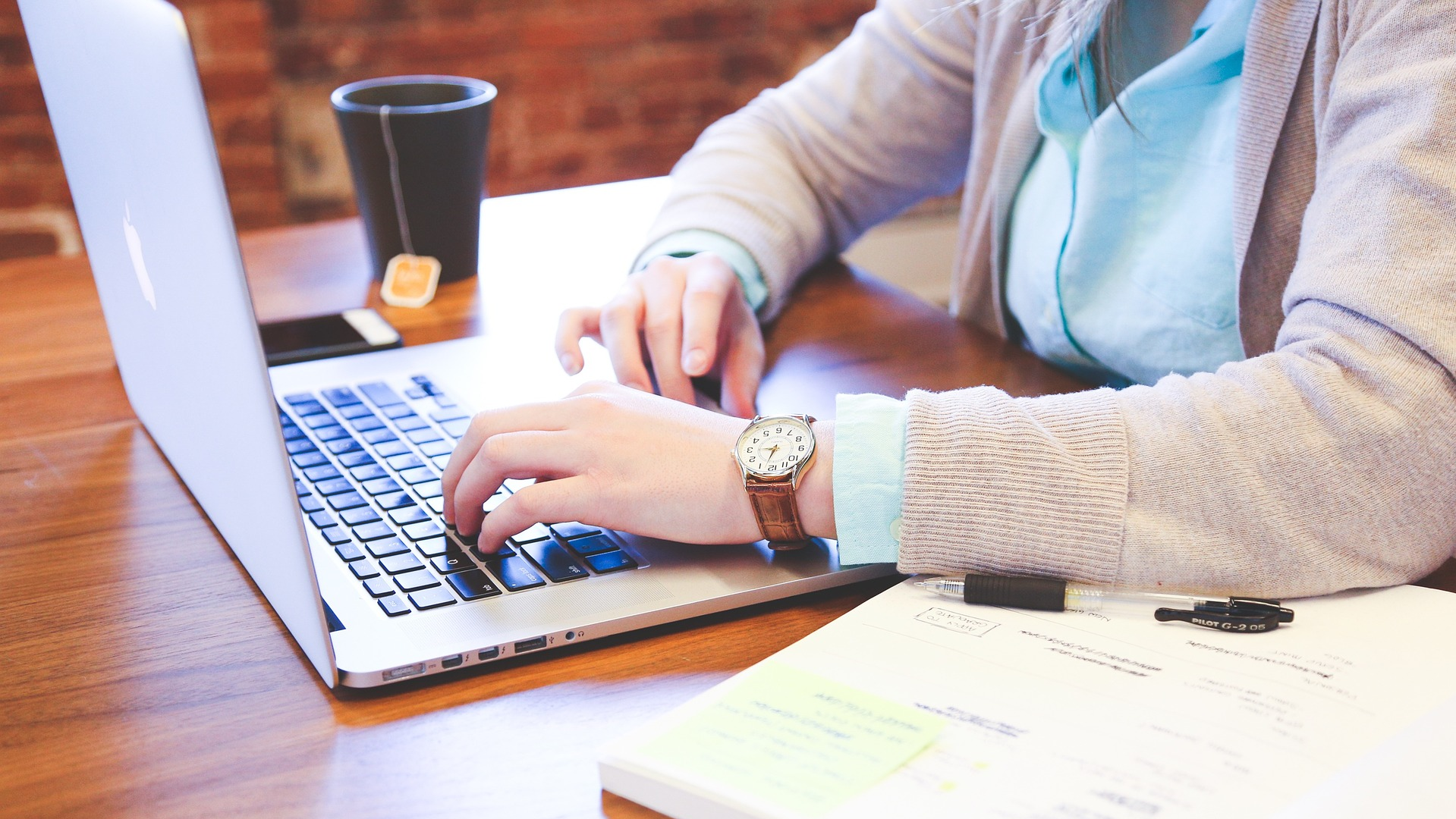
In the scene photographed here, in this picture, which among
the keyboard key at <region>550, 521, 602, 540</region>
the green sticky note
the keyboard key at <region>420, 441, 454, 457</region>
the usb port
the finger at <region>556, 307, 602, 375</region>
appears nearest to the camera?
the green sticky note

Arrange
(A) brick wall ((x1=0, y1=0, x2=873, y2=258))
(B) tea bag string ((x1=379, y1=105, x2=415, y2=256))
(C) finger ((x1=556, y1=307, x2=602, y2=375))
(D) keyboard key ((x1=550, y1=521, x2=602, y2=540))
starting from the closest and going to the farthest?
(D) keyboard key ((x1=550, y1=521, x2=602, y2=540)) → (C) finger ((x1=556, y1=307, x2=602, y2=375)) → (B) tea bag string ((x1=379, y1=105, x2=415, y2=256)) → (A) brick wall ((x1=0, y1=0, x2=873, y2=258))

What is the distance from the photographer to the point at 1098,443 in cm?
59

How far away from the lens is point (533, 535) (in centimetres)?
64

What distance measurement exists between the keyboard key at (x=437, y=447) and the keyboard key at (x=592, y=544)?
0.48 feet

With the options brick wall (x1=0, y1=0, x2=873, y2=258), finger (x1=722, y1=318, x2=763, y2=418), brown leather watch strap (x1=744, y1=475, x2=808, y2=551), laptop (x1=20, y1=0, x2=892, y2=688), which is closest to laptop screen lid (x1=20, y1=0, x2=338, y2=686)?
laptop (x1=20, y1=0, x2=892, y2=688)

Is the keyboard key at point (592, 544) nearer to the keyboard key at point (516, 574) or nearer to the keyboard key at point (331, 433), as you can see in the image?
the keyboard key at point (516, 574)

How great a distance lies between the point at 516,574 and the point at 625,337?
280 mm

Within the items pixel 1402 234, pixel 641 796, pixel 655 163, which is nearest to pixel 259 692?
pixel 641 796

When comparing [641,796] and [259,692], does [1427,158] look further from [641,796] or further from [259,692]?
[259,692]

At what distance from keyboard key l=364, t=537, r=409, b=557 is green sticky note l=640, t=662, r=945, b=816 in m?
0.22

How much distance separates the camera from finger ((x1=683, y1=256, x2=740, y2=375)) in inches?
32.0

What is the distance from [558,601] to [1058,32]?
59 cm

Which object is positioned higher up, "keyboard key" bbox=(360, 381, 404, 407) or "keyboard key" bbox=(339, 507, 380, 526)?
"keyboard key" bbox=(360, 381, 404, 407)

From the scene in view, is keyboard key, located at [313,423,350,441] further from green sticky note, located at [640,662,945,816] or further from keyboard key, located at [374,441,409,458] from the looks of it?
green sticky note, located at [640,662,945,816]
